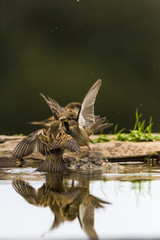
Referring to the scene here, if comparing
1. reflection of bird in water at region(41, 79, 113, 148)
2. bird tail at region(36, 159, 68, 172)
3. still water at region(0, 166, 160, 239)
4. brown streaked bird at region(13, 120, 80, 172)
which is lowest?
still water at region(0, 166, 160, 239)

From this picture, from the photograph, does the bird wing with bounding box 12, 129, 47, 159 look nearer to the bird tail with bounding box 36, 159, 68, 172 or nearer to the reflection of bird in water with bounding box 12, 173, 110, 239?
the bird tail with bounding box 36, 159, 68, 172

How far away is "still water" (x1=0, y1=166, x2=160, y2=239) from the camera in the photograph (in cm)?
146

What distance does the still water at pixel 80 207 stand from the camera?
1460mm

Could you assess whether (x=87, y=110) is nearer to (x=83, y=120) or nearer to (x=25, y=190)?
(x=83, y=120)

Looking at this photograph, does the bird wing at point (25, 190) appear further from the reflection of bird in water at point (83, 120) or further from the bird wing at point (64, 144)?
the reflection of bird in water at point (83, 120)

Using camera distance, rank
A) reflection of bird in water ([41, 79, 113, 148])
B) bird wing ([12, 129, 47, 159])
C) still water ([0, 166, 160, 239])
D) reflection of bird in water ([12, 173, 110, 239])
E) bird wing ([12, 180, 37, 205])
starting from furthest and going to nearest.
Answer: reflection of bird in water ([41, 79, 113, 148])
bird wing ([12, 129, 47, 159])
bird wing ([12, 180, 37, 205])
reflection of bird in water ([12, 173, 110, 239])
still water ([0, 166, 160, 239])

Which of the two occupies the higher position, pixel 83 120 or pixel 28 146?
pixel 83 120

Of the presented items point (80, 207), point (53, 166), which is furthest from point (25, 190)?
point (53, 166)

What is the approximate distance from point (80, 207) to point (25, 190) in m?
0.60

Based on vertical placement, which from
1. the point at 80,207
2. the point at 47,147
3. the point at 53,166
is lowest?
the point at 80,207

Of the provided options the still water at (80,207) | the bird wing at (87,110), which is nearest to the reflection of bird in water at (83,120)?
the bird wing at (87,110)

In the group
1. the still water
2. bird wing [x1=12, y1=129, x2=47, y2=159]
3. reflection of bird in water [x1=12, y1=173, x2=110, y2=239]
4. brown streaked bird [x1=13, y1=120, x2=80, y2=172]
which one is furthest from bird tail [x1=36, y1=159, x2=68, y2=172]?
reflection of bird in water [x1=12, y1=173, x2=110, y2=239]

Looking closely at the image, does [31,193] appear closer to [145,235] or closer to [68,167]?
[145,235]

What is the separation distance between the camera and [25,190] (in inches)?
94.6
